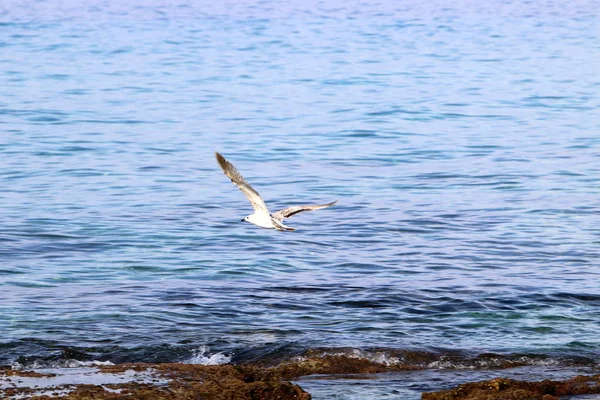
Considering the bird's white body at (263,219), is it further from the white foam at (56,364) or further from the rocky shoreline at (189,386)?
the rocky shoreline at (189,386)

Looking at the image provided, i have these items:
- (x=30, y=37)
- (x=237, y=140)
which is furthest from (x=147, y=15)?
(x=237, y=140)

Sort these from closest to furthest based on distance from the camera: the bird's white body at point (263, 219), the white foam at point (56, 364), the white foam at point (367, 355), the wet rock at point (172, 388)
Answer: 1. the wet rock at point (172, 388)
2. the white foam at point (56, 364)
3. the white foam at point (367, 355)
4. the bird's white body at point (263, 219)

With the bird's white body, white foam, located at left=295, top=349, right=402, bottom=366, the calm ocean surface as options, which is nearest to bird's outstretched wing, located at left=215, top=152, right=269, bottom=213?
the bird's white body

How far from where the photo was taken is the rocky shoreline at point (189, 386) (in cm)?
830

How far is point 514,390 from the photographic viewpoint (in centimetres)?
859

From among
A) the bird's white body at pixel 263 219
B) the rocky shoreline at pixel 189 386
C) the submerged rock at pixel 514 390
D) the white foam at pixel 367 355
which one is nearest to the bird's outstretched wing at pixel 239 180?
the bird's white body at pixel 263 219

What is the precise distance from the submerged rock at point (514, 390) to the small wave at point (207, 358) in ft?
7.66

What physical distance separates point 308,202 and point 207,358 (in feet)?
24.9

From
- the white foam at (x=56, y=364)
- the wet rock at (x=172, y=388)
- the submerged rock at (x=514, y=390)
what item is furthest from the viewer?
the white foam at (x=56, y=364)

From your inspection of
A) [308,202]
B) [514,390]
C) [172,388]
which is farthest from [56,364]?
[308,202]

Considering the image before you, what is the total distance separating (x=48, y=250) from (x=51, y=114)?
12061mm

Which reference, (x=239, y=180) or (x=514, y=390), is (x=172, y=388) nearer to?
(x=514, y=390)

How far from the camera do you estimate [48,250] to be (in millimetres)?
14891

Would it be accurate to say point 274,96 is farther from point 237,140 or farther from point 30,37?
point 30,37
